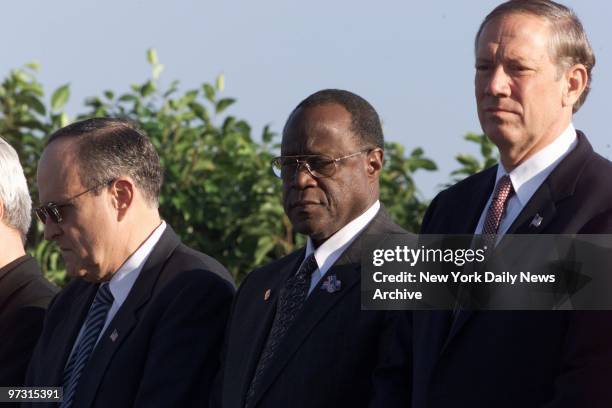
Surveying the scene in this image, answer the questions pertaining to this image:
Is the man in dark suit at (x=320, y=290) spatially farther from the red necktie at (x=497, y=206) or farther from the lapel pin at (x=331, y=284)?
the red necktie at (x=497, y=206)

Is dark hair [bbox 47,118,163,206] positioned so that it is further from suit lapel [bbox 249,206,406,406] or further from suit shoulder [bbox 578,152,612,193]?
suit shoulder [bbox 578,152,612,193]

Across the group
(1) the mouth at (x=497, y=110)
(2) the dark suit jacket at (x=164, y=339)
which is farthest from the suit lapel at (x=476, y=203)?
(2) the dark suit jacket at (x=164, y=339)

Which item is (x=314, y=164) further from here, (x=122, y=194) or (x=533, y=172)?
(x=122, y=194)

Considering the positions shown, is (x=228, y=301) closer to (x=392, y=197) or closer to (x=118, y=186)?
(x=118, y=186)

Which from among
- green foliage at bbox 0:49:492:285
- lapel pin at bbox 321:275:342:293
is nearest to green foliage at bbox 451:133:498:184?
green foliage at bbox 0:49:492:285

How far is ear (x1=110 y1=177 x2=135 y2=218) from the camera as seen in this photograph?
20.6 ft

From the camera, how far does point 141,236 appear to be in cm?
632

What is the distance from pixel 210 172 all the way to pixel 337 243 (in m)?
3.89

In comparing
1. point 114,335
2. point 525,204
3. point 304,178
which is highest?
point 304,178

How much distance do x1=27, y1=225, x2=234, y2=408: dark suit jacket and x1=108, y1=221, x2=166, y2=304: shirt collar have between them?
42mm

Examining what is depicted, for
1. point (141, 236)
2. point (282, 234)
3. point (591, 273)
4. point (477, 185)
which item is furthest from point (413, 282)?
point (282, 234)

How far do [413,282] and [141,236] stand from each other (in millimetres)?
1648

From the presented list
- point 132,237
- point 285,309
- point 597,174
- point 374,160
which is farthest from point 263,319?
point 597,174

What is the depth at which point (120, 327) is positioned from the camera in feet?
19.9
